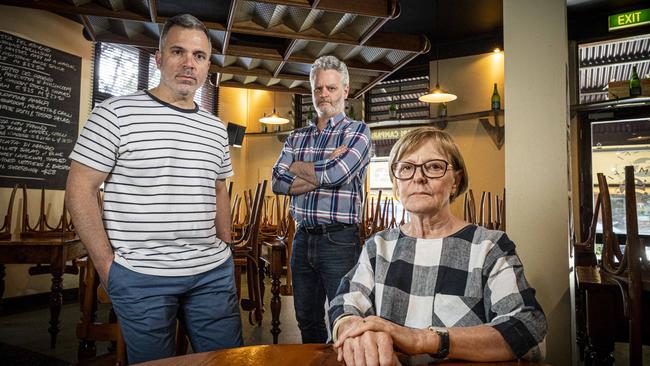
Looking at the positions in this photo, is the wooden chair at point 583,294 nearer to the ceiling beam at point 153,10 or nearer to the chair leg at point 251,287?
the chair leg at point 251,287

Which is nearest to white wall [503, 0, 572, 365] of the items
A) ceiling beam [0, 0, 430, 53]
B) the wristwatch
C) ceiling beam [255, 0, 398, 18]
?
the wristwatch

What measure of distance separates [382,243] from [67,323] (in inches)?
154

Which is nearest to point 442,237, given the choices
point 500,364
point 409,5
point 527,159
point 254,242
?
point 500,364

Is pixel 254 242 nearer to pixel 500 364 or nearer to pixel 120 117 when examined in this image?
pixel 120 117

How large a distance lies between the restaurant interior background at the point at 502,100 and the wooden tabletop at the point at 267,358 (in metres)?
1.10

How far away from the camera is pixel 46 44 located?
507 cm

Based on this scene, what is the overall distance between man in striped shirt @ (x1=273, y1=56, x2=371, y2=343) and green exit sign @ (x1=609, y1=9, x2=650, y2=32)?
5.35 metres

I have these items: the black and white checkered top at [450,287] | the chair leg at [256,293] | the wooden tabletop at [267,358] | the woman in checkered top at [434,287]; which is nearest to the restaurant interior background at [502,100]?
the woman in checkered top at [434,287]

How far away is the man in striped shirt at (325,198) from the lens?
1847 mm

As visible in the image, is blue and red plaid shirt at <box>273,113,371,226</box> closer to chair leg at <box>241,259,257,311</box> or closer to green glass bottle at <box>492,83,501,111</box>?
chair leg at <box>241,259,257,311</box>

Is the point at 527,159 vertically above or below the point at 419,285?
above

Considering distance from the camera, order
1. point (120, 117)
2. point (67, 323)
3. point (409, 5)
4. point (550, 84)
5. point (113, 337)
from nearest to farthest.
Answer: point (120, 117) → point (550, 84) → point (113, 337) → point (67, 323) → point (409, 5)

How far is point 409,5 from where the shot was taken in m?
5.68

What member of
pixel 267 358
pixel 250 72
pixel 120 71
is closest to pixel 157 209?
pixel 267 358
